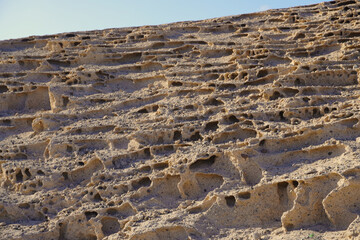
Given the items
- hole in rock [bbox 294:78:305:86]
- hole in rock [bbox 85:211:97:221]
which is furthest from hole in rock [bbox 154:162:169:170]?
hole in rock [bbox 294:78:305:86]

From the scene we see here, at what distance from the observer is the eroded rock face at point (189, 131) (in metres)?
5.15

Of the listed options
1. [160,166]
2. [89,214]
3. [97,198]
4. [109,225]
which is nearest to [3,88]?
[97,198]

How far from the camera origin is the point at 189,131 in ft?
20.1

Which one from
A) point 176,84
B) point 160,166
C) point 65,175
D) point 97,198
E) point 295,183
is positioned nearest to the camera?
point 295,183

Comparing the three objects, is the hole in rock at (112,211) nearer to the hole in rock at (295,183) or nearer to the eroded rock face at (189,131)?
the eroded rock face at (189,131)

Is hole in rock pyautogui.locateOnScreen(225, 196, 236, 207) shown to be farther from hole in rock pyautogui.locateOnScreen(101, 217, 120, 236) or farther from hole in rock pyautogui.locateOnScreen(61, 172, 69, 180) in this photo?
hole in rock pyautogui.locateOnScreen(61, 172, 69, 180)

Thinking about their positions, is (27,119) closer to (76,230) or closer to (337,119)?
(76,230)

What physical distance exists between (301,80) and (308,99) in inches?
20.1

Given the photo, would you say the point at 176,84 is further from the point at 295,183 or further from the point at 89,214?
A: the point at 295,183

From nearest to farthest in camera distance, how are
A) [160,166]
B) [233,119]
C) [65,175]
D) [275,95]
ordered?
1. [160,166]
2. [65,175]
3. [233,119]
4. [275,95]

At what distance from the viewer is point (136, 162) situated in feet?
19.5

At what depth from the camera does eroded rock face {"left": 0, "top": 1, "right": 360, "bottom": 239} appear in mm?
5152

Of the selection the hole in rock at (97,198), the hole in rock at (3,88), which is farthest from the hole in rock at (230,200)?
the hole in rock at (3,88)

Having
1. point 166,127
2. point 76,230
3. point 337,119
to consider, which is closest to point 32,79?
point 166,127
